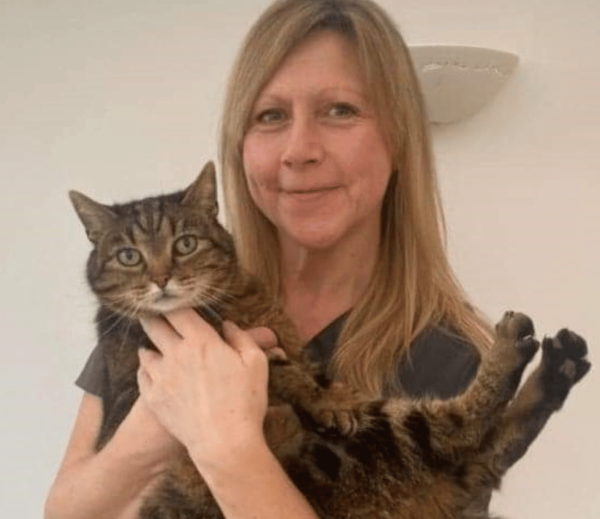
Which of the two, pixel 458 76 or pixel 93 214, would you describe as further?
pixel 458 76

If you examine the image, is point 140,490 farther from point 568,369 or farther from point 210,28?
point 210,28

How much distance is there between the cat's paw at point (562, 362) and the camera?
0.88 metres

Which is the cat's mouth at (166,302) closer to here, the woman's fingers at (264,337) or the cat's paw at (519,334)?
the woman's fingers at (264,337)

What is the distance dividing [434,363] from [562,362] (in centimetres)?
18

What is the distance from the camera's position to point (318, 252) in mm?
1138

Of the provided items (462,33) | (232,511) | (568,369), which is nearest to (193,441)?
(232,511)

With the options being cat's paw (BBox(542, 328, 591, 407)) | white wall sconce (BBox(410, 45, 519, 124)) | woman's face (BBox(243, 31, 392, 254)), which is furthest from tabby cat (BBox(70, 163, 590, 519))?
white wall sconce (BBox(410, 45, 519, 124))

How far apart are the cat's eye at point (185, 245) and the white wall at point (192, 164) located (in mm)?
686

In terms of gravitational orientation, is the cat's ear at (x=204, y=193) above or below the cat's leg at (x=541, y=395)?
above

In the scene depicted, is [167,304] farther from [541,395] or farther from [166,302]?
[541,395]

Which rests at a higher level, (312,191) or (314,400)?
(312,191)

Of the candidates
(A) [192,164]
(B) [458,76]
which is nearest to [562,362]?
(B) [458,76]

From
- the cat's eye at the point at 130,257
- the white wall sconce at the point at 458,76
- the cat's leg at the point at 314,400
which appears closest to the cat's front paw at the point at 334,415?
the cat's leg at the point at 314,400

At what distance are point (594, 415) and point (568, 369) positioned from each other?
2.72 feet
